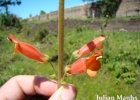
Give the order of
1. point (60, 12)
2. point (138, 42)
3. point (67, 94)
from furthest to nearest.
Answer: point (138, 42)
point (67, 94)
point (60, 12)

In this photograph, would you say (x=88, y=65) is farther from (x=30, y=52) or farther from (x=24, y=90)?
(x=24, y=90)

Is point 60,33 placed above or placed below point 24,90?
above

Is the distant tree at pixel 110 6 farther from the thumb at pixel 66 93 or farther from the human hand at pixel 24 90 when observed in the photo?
the thumb at pixel 66 93

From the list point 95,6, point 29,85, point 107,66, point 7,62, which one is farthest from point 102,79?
point 95,6

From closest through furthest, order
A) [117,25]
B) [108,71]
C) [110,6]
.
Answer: [108,71] < [117,25] < [110,6]

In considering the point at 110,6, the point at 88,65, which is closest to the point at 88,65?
the point at 88,65

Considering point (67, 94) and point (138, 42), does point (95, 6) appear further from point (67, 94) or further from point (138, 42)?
point (67, 94)

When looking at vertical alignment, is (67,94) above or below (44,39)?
above

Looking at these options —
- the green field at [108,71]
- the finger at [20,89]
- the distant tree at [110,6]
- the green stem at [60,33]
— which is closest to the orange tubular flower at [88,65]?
the green stem at [60,33]
